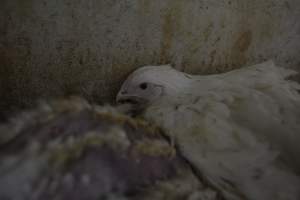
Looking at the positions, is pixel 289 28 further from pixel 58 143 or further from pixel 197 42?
pixel 58 143

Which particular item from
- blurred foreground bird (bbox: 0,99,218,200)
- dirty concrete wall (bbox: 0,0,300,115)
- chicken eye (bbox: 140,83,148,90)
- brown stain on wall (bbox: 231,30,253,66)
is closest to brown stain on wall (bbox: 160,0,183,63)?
dirty concrete wall (bbox: 0,0,300,115)

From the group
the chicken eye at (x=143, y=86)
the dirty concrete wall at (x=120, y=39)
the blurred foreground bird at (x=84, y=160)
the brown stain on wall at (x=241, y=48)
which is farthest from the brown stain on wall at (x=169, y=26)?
the blurred foreground bird at (x=84, y=160)

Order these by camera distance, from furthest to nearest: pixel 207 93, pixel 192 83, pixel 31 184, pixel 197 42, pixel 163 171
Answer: pixel 197 42, pixel 192 83, pixel 207 93, pixel 163 171, pixel 31 184

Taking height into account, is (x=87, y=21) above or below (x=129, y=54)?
above

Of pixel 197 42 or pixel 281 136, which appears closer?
pixel 281 136

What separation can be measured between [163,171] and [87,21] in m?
0.85

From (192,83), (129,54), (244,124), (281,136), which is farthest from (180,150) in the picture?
(129,54)

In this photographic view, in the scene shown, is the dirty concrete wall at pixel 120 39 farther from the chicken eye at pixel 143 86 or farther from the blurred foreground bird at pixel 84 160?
the blurred foreground bird at pixel 84 160

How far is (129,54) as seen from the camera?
191 cm

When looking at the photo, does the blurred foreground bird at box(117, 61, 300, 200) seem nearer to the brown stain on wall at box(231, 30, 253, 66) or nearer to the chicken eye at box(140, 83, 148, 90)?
the chicken eye at box(140, 83, 148, 90)

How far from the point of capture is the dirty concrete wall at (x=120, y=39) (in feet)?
5.52

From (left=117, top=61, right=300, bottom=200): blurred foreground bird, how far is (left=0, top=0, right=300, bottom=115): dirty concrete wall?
1.02 feet

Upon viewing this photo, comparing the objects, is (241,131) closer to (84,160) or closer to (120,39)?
(84,160)

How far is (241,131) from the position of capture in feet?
4.69
